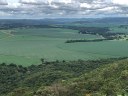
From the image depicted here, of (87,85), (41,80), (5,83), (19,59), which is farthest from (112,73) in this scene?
(19,59)

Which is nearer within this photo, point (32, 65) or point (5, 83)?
point (5, 83)

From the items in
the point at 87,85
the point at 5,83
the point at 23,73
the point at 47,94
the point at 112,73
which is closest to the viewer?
the point at 47,94

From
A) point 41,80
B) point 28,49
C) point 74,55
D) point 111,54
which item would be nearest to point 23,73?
point 41,80

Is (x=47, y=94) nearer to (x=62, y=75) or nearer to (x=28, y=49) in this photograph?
(x=62, y=75)

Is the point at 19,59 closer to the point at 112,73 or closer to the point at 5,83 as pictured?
the point at 5,83

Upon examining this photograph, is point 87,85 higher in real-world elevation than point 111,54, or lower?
higher

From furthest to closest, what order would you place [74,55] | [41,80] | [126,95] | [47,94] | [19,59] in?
[74,55] < [19,59] < [41,80] < [47,94] < [126,95]

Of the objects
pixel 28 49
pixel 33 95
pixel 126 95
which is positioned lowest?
pixel 28 49
